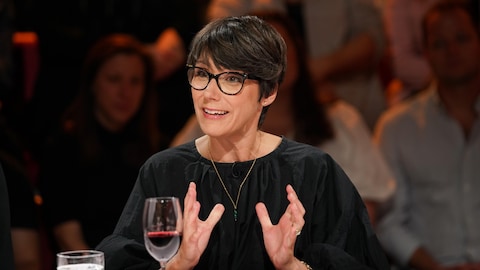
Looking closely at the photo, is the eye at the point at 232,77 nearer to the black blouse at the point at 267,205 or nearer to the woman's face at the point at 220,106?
the woman's face at the point at 220,106

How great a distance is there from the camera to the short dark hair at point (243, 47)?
120 inches

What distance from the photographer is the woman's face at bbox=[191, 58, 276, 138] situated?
→ 3.05 meters

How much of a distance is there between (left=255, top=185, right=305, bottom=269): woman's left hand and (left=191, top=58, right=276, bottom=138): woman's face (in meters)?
0.31

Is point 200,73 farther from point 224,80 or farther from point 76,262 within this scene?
point 76,262

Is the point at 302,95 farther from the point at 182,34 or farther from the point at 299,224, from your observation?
the point at 299,224

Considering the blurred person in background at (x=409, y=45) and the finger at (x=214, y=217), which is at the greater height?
the blurred person in background at (x=409, y=45)

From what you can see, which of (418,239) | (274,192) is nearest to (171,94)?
(418,239)

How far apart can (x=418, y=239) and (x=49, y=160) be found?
6.14 feet

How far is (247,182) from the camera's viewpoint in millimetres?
3197

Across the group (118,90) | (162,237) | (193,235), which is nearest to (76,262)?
(162,237)

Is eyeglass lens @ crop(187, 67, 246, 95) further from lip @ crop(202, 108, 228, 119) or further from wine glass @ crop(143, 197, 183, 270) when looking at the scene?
wine glass @ crop(143, 197, 183, 270)

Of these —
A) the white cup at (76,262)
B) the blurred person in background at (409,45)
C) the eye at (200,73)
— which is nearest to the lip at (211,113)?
the eye at (200,73)

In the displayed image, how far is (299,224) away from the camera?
2.90 metres

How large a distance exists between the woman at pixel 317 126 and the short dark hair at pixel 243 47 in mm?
1670
